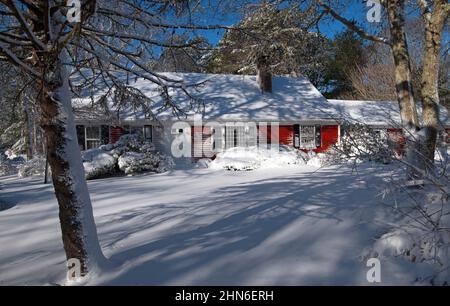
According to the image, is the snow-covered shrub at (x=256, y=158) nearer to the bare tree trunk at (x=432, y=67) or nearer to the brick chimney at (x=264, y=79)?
the brick chimney at (x=264, y=79)

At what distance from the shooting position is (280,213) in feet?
18.7

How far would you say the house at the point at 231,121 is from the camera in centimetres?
1734

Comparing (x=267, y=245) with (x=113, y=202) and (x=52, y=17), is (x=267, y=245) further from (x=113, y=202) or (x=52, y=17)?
(x=113, y=202)

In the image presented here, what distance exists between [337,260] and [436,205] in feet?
6.49

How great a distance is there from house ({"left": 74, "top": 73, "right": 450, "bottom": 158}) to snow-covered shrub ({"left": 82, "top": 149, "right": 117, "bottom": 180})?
2.16m

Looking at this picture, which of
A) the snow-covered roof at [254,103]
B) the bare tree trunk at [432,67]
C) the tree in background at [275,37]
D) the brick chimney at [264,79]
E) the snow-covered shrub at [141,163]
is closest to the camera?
the tree in background at [275,37]

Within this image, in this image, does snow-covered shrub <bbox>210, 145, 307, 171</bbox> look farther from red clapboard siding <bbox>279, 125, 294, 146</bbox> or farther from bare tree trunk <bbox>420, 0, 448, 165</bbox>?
bare tree trunk <bbox>420, 0, 448, 165</bbox>

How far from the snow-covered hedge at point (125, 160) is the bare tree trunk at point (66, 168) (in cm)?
1034

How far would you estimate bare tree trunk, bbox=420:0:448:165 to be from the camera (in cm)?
650

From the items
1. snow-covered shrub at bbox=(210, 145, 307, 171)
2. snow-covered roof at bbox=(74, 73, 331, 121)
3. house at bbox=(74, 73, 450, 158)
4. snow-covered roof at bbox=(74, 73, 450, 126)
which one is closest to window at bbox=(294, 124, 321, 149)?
house at bbox=(74, 73, 450, 158)

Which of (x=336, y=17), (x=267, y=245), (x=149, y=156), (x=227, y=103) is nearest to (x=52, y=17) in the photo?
(x=267, y=245)

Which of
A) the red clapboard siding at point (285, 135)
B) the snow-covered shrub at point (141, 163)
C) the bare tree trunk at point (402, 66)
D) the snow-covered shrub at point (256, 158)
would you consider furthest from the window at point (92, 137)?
the bare tree trunk at point (402, 66)

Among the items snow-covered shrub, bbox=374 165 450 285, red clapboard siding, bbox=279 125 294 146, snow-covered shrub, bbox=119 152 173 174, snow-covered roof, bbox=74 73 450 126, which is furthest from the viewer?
red clapboard siding, bbox=279 125 294 146

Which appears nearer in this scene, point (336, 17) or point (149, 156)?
point (336, 17)
